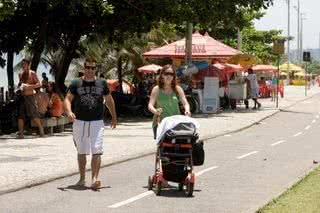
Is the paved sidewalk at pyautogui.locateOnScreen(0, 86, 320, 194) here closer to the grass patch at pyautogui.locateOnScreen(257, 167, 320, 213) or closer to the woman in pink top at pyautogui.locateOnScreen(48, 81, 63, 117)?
the woman in pink top at pyautogui.locateOnScreen(48, 81, 63, 117)

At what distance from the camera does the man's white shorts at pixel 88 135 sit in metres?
11.2

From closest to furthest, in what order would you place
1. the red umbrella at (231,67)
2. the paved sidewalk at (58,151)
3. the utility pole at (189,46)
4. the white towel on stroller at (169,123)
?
the white towel on stroller at (169,123) → the paved sidewalk at (58,151) → the utility pole at (189,46) → the red umbrella at (231,67)

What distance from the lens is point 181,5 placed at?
93.7 feet

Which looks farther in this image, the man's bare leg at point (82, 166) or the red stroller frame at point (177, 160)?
the man's bare leg at point (82, 166)

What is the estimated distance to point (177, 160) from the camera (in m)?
10.6

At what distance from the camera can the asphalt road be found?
9.82 m

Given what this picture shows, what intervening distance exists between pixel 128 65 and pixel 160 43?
14.0 ft

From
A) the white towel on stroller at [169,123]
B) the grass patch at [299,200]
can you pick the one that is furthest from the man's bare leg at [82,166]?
the grass patch at [299,200]

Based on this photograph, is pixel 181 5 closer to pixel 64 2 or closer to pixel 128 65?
pixel 64 2

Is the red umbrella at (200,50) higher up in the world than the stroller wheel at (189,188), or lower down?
higher up

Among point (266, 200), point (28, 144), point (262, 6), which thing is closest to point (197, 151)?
point (266, 200)

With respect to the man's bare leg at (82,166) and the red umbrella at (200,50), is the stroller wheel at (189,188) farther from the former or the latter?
the red umbrella at (200,50)

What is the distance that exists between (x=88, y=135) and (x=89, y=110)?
Result: 0.38 metres

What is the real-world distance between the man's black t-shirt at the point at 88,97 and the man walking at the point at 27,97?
772 centimetres
